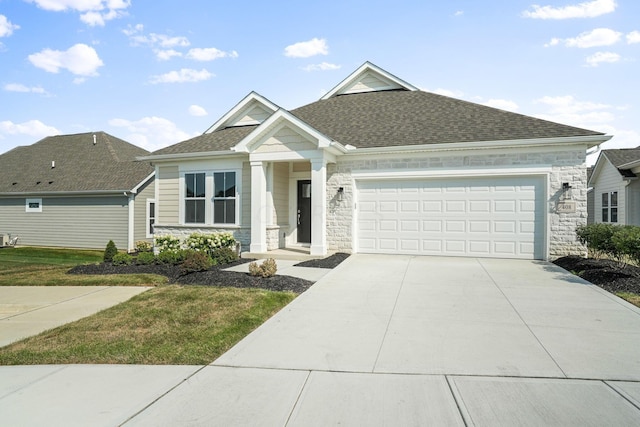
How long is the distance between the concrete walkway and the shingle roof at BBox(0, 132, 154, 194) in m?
16.0

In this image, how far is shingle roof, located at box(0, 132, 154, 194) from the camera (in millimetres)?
19516

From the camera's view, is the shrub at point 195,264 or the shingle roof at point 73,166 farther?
the shingle roof at point 73,166

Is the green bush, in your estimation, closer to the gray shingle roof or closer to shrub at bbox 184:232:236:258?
the gray shingle roof

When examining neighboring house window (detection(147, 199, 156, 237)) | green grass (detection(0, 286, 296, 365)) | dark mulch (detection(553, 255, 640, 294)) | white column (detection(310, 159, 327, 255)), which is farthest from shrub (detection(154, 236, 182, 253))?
dark mulch (detection(553, 255, 640, 294))

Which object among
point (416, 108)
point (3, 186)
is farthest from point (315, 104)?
point (3, 186)

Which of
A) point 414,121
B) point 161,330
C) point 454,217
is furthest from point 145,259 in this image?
point 414,121

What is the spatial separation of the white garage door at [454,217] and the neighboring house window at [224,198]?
441 centimetres

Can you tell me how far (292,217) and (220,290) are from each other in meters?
6.60

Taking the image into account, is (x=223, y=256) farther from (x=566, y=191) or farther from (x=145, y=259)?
(x=566, y=191)

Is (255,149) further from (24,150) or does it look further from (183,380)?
(24,150)

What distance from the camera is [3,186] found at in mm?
21531

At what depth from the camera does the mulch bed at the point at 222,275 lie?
26.9 ft

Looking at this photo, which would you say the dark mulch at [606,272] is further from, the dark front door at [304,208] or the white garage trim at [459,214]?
the dark front door at [304,208]

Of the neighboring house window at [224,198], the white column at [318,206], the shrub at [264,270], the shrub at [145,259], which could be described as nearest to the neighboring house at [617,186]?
the white column at [318,206]
